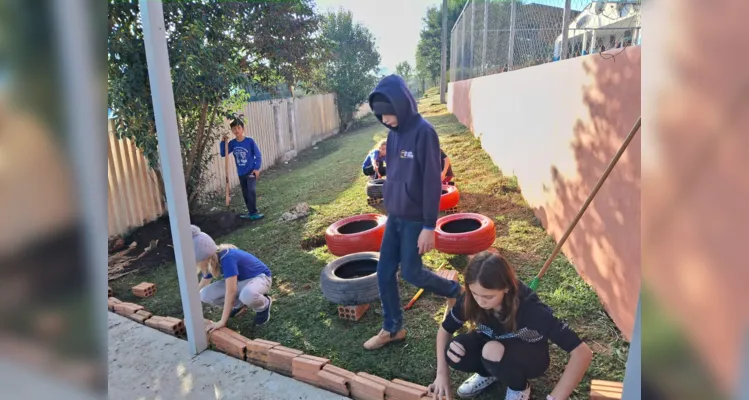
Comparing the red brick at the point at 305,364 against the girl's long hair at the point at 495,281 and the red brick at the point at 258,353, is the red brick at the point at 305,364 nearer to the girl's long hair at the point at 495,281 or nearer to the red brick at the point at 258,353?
the red brick at the point at 258,353

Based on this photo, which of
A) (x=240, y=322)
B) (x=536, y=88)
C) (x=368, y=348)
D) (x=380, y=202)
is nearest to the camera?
(x=368, y=348)

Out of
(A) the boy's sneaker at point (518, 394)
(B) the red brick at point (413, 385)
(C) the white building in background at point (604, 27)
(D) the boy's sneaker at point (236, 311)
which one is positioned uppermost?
(C) the white building in background at point (604, 27)

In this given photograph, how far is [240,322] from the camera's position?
11.8 ft

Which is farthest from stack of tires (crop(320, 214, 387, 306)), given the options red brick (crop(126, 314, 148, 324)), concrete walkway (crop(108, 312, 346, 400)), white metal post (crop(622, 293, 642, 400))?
white metal post (crop(622, 293, 642, 400))

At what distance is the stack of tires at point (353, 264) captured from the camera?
330cm

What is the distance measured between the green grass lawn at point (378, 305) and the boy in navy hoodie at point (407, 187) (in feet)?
1.59

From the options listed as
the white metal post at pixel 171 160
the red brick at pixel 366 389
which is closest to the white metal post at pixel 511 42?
the white metal post at pixel 171 160

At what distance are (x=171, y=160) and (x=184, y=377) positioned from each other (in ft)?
4.69

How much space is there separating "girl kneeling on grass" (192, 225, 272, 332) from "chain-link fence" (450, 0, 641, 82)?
324cm

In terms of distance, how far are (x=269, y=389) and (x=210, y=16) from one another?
18.5 feet

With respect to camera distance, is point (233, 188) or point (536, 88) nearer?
point (536, 88)
